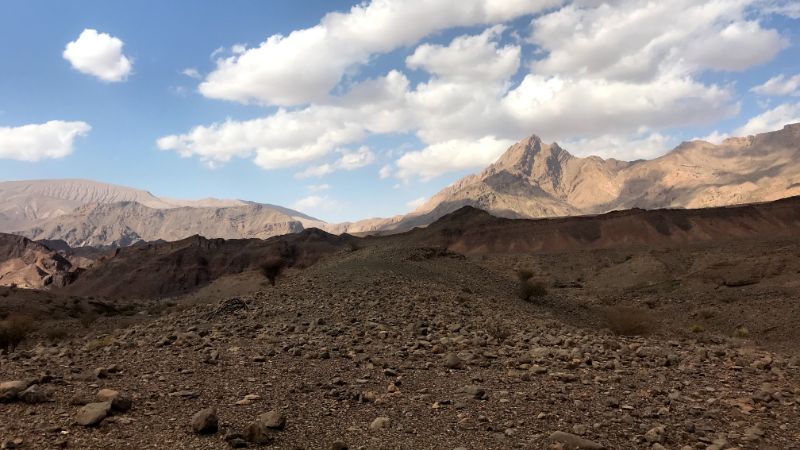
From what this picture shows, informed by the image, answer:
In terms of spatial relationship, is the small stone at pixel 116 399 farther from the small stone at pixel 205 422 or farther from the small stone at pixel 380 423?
the small stone at pixel 380 423

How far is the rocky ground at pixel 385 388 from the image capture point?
25.5 feet

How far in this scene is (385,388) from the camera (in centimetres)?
1025

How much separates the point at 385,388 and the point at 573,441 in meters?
3.92

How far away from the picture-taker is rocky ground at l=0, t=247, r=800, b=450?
7781 mm

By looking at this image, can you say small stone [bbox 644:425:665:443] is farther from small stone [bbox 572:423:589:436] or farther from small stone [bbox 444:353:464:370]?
small stone [bbox 444:353:464:370]

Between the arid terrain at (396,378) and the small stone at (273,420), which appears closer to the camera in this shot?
the arid terrain at (396,378)

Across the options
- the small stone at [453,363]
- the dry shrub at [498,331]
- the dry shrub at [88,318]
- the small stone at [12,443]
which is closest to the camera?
the small stone at [12,443]

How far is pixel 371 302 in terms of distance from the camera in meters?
18.2

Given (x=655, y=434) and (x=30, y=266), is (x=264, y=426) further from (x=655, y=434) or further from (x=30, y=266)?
(x=30, y=266)

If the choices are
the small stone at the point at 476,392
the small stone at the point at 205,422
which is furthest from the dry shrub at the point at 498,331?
the small stone at the point at 205,422

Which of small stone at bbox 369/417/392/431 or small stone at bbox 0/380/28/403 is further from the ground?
small stone at bbox 0/380/28/403

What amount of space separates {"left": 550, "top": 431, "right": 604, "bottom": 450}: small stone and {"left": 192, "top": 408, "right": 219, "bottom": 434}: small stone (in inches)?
200

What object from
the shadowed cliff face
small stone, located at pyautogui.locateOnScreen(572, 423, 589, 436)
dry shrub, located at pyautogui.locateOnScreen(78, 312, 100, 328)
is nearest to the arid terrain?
small stone, located at pyautogui.locateOnScreen(572, 423, 589, 436)

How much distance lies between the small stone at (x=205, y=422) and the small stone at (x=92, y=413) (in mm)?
1319
